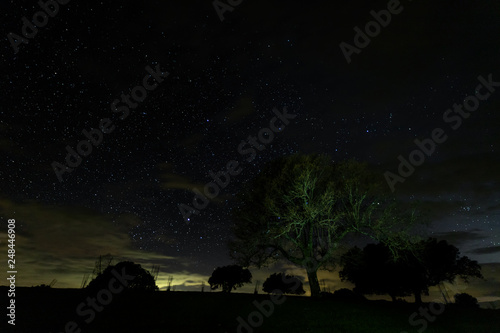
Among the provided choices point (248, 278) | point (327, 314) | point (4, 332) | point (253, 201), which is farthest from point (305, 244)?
point (248, 278)

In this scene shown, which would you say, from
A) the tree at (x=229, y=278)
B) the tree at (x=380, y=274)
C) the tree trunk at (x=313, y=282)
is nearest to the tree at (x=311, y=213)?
the tree trunk at (x=313, y=282)

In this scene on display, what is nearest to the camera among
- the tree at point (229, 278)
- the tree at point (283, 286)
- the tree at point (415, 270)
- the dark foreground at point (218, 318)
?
the dark foreground at point (218, 318)

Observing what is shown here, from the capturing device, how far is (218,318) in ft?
57.6

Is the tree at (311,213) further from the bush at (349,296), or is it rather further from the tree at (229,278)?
the tree at (229,278)

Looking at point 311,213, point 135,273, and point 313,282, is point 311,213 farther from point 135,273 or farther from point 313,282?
point 135,273

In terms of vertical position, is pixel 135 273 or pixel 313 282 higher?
pixel 135 273

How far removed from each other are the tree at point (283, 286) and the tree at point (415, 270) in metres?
21.4

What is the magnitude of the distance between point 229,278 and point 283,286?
14096 millimetres

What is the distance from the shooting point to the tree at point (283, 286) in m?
65.3

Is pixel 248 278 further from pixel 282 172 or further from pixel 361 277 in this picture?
pixel 282 172

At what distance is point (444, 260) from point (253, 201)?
3629cm

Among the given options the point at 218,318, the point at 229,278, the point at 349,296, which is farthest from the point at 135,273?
the point at 218,318

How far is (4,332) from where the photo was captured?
47.3ft

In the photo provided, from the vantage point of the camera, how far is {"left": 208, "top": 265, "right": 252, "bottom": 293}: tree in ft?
201
